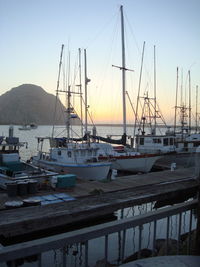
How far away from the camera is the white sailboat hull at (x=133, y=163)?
24.7m

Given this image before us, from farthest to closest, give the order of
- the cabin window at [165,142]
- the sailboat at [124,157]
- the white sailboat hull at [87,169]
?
the cabin window at [165,142] < the sailboat at [124,157] < the white sailboat hull at [87,169]

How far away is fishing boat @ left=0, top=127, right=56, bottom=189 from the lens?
14.6 meters

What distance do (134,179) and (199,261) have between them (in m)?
15.2

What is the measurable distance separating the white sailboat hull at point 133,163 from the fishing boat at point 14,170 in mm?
8943

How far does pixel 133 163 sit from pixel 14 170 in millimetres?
11391

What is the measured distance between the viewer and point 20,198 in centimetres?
1266

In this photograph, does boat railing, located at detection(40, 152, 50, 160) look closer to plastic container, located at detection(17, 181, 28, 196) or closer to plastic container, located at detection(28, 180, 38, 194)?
plastic container, located at detection(28, 180, 38, 194)

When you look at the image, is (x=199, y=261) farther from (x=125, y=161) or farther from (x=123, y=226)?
(x=125, y=161)

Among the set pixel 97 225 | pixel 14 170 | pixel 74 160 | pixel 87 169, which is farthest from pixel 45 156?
pixel 97 225

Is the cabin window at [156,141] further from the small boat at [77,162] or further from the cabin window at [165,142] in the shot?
the small boat at [77,162]

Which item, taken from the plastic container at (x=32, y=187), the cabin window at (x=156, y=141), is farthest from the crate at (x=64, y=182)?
the cabin window at (x=156, y=141)

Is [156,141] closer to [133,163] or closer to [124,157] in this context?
[133,163]

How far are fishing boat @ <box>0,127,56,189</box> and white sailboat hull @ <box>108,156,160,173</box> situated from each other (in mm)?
8943

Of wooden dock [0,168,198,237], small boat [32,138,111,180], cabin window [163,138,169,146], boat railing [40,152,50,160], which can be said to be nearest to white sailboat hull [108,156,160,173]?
small boat [32,138,111,180]
